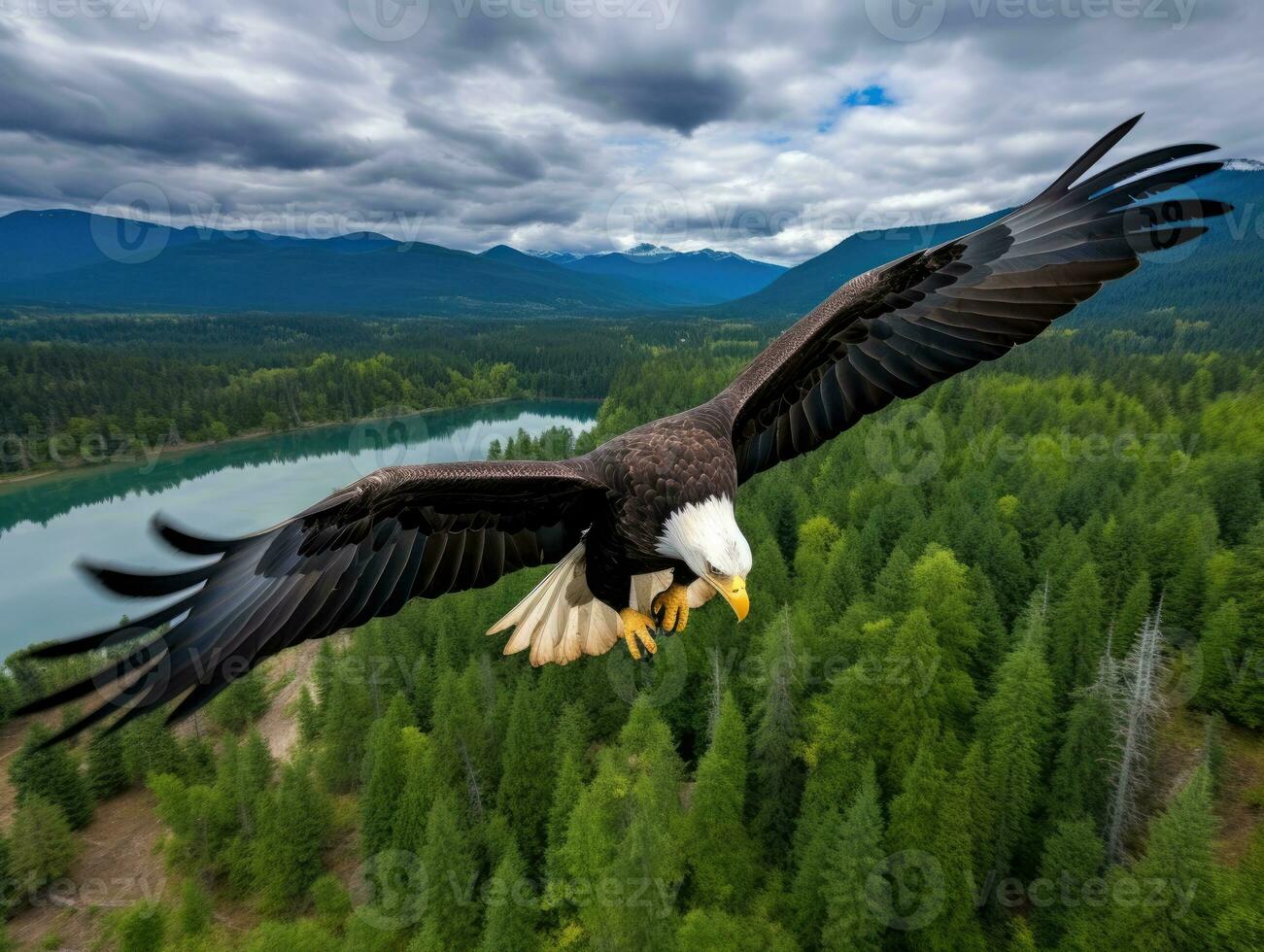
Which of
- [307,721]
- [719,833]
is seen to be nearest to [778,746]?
[719,833]

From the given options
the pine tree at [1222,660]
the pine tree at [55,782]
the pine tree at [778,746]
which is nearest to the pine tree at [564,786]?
the pine tree at [778,746]

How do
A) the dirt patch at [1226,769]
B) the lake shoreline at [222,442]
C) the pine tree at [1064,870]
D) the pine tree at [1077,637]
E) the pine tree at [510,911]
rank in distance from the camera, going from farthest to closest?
the lake shoreline at [222,442]
the pine tree at [1077,637]
the dirt patch at [1226,769]
the pine tree at [510,911]
the pine tree at [1064,870]

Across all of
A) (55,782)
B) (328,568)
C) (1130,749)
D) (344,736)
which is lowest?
(55,782)

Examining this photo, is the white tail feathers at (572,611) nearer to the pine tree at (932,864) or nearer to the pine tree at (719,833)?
the pine tree at (932,864)

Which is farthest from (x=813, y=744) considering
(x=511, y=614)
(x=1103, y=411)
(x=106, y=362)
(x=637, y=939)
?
(x=106, y=362)

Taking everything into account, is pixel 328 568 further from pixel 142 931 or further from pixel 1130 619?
pixel 1130 619


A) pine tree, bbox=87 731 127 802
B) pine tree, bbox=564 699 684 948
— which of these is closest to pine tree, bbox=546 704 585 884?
pine tree, bbox=564 699 684 948
